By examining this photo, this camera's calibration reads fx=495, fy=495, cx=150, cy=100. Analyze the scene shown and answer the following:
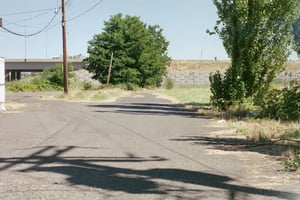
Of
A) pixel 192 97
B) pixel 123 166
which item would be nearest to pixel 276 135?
pixel 123 166

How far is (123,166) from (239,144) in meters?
4.06

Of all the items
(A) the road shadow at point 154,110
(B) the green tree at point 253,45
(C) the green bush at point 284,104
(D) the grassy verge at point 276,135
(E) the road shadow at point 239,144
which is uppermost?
(B) the green tree at point 253,45

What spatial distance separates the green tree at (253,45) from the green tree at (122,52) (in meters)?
36.7

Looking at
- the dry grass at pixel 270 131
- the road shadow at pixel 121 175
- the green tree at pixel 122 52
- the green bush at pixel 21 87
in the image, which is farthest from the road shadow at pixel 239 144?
the green bush at pixel 21 87

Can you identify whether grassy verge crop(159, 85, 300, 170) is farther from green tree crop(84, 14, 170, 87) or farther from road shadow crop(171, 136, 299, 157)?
green tree crop(84, 14, 170, 87)

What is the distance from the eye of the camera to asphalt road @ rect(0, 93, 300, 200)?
22.4 feet

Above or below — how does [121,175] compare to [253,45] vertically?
below

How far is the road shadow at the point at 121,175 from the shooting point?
6.96 m

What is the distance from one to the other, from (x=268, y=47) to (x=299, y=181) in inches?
626

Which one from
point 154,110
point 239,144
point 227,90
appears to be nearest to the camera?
point 239,144

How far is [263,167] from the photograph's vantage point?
29.1 feet

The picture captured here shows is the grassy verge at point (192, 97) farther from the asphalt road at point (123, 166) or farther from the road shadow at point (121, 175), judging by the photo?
the road shadow at point (121, 175)

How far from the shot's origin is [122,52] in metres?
60.1

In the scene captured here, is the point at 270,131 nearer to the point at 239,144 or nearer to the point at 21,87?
the point at 239,144
